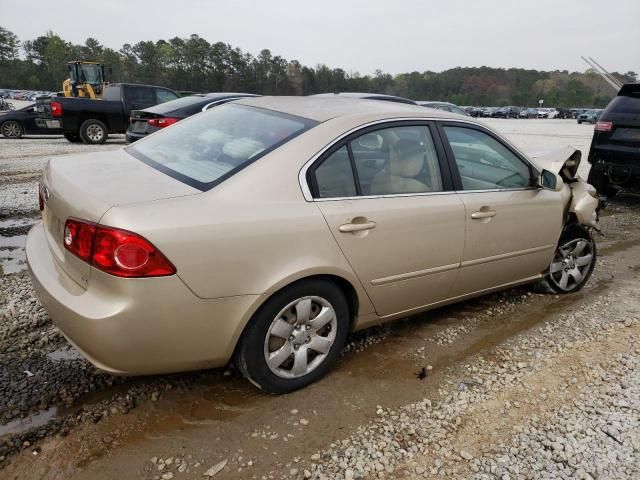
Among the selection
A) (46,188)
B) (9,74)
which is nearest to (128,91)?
(46,188)

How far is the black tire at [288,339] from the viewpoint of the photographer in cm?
242

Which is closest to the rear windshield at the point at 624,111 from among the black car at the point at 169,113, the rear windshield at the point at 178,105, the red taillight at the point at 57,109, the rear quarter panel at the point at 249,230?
the black car at the point at 169,113

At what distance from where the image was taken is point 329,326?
274 cm

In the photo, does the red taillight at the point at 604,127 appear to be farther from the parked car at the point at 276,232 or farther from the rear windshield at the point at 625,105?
the parked car at the point at 276,232

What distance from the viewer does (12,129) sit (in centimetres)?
1469

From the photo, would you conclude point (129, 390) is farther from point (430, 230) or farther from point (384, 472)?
point (430, 230)

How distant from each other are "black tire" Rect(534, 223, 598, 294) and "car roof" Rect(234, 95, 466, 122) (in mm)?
1635

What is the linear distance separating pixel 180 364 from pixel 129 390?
0.54 metres

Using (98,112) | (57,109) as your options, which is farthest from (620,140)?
(57,109)

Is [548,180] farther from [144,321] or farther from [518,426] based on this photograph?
[144,321]

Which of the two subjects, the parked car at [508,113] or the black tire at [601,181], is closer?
the black tire at [601,181]

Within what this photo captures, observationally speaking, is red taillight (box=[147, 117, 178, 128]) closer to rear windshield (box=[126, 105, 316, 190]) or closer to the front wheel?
rear windshield (box=[126, 105, 316, 190])

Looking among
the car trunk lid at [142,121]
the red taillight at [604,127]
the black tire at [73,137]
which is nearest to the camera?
the red taillight at [604,127]

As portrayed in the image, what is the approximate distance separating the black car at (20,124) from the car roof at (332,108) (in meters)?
13.6
